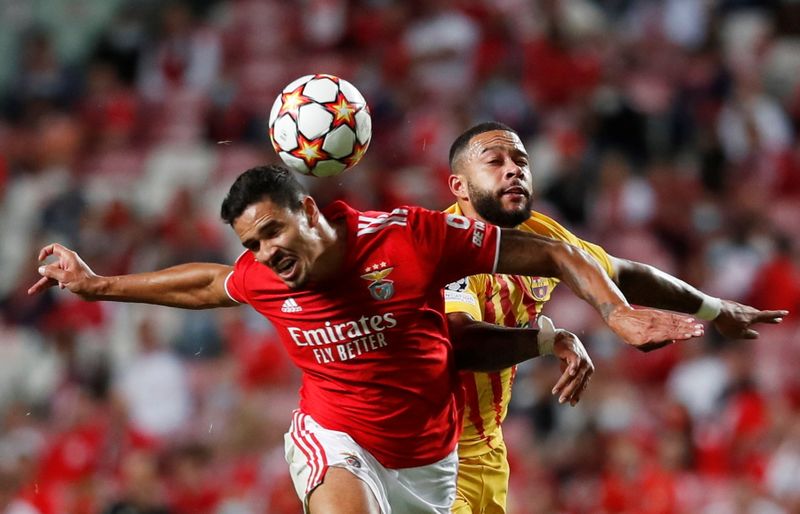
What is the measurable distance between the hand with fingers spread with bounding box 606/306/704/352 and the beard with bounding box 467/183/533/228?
1.17 metres

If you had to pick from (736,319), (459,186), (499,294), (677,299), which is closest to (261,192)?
(459,186)

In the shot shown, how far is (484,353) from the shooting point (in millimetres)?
5273

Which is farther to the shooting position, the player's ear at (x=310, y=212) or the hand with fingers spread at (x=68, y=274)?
the hand with fingers spread at (x=68, y=274)

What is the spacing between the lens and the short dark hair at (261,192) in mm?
4812

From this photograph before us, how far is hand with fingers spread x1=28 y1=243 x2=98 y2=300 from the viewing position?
17.8 ft

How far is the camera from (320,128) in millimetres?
5215

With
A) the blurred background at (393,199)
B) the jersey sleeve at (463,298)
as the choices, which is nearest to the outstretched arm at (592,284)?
the jersey sleeve at (463,298)

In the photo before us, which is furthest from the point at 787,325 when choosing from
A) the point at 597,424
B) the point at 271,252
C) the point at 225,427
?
the point at 271,252

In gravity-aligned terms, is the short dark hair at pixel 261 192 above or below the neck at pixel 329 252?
above

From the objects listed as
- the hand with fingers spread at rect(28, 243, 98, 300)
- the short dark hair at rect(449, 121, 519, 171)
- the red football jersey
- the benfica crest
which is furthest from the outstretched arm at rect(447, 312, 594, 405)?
the hand with fingers spread at rect(28, 243, 98, 300)

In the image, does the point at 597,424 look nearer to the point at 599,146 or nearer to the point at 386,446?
the point at 599,146

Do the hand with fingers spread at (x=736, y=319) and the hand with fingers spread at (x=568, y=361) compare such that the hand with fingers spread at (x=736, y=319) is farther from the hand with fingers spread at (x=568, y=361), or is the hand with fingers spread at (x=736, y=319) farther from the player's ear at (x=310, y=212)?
the player's ear at (x=310, y=212)

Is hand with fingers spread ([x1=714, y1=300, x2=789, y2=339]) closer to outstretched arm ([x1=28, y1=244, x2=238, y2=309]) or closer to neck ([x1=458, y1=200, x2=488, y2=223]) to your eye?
neck ([x1=458, y1=200, x2=488, y2=223])

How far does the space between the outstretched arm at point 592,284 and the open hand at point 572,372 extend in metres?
0.25
